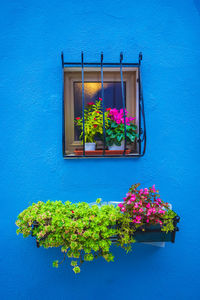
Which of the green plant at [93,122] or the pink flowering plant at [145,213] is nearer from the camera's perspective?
the pink flowering plant at [145,213]

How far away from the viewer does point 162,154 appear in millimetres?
2023

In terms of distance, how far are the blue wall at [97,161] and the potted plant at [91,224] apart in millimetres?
299

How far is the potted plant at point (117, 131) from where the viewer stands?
1.99m

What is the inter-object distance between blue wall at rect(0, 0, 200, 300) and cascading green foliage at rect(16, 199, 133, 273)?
0.31 metres

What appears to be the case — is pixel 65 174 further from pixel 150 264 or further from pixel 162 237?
pixel 150 264

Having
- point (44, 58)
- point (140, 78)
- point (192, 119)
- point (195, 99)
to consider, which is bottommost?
point (192, 119)

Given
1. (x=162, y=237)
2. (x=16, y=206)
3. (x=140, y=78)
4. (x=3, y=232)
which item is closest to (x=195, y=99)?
(x=140, y=78)

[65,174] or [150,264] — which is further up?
[65,174]

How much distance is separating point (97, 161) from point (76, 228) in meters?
0.64

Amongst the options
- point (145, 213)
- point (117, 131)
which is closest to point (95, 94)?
point (117, 131)

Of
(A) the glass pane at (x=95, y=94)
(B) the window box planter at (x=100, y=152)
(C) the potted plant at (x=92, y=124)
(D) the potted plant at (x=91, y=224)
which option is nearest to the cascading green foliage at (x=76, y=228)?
(D) the potted plant at (x=91, y=224)

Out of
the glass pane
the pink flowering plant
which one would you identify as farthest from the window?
the pink flowering plant

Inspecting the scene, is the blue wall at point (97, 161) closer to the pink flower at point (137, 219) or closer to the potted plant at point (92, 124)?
the potted plant at point (92, 124)

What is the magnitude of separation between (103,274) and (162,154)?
1.25 metres
